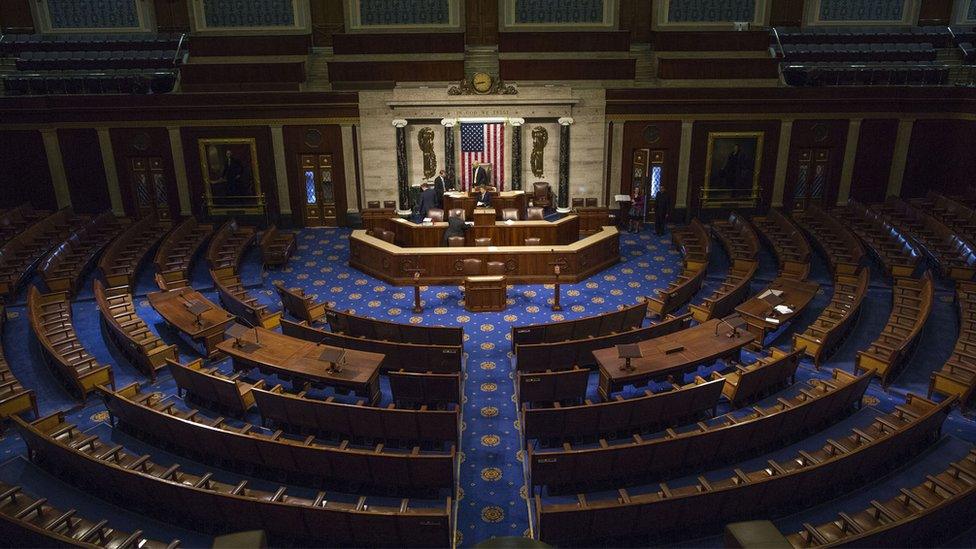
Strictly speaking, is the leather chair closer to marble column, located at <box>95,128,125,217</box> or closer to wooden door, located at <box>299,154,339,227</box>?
wooden door, located at <box>299,154,339,227</box>

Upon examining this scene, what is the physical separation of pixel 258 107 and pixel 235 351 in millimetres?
9375

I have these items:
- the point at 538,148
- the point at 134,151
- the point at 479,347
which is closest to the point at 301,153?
the point at 134,151

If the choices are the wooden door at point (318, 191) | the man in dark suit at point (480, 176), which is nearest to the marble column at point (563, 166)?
the man in dark suit at point (480, 176)

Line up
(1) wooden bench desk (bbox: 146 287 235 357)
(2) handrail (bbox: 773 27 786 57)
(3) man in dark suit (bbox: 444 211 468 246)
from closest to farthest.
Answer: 1. (1) wooden bench desk (bbox: 146 287 235 357)
2. (3) man in dark suit (bbox: 444 211 468 246)
3. (2) handrail (bbox: 773 27 786 57)

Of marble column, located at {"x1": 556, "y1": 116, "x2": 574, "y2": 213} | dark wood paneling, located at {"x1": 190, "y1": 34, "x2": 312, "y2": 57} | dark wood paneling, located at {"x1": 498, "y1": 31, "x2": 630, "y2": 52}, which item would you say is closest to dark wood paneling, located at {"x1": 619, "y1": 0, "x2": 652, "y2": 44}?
dark wood paneling, located at {"x1": 498, "y1": 31, "x2": 630, "y2": 52}

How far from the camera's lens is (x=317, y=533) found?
564cm

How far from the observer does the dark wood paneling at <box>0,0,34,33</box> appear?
17.3 m

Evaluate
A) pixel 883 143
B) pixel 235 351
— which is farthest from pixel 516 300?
pixel 883 143

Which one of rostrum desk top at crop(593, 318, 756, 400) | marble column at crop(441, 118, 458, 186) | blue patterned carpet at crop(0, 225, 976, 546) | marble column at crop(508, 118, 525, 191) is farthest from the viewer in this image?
marble column at crop(508, 118, 525, 191)

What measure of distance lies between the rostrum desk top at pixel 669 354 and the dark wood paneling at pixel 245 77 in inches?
450

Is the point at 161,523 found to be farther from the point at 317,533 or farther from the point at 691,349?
the point at 691,349

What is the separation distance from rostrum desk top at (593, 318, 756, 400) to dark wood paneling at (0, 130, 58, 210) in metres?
14.7

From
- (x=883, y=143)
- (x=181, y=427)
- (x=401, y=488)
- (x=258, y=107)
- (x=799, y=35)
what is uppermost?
(x=799, y=35)

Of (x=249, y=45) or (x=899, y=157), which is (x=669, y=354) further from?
(x=249, y=45)
